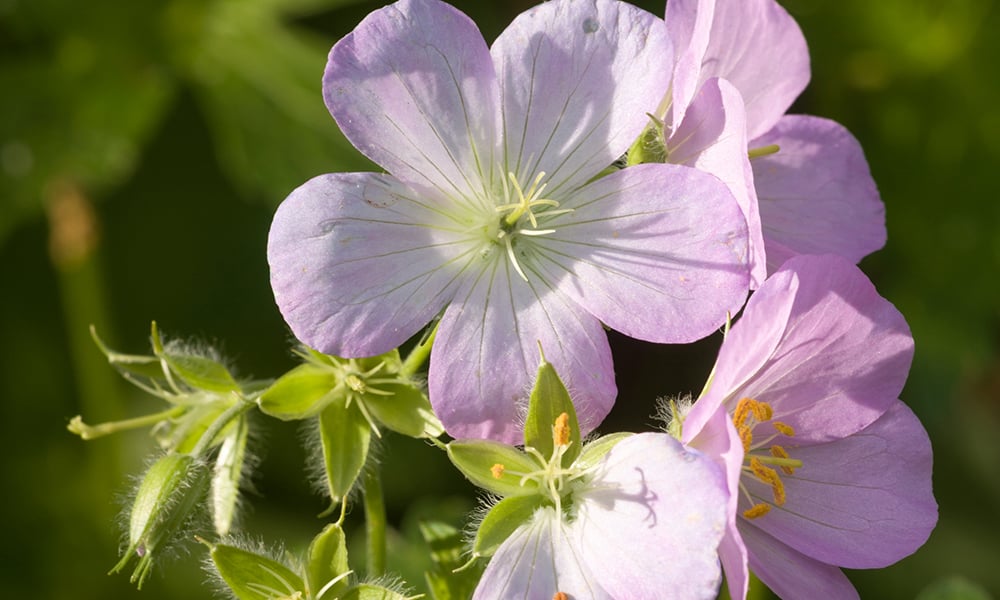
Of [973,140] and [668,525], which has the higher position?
[668,525]

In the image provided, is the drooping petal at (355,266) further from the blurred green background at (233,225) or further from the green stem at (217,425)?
the blurred green background at (233,225)

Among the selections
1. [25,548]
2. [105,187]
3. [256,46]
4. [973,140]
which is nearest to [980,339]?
[973,140]

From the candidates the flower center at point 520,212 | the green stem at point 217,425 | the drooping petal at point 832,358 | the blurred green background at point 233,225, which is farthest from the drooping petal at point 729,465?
the blurred green background at point 233,225

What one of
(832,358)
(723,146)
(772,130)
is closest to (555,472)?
(832,358)

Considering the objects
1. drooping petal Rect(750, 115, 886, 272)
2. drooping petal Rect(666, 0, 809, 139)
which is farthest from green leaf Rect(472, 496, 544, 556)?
drooping petal Rect(666, 0, 809, 139)

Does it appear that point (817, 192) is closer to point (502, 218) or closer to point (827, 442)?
point (827, 442)

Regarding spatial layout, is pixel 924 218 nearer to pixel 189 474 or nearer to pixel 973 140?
pixel 973 140
